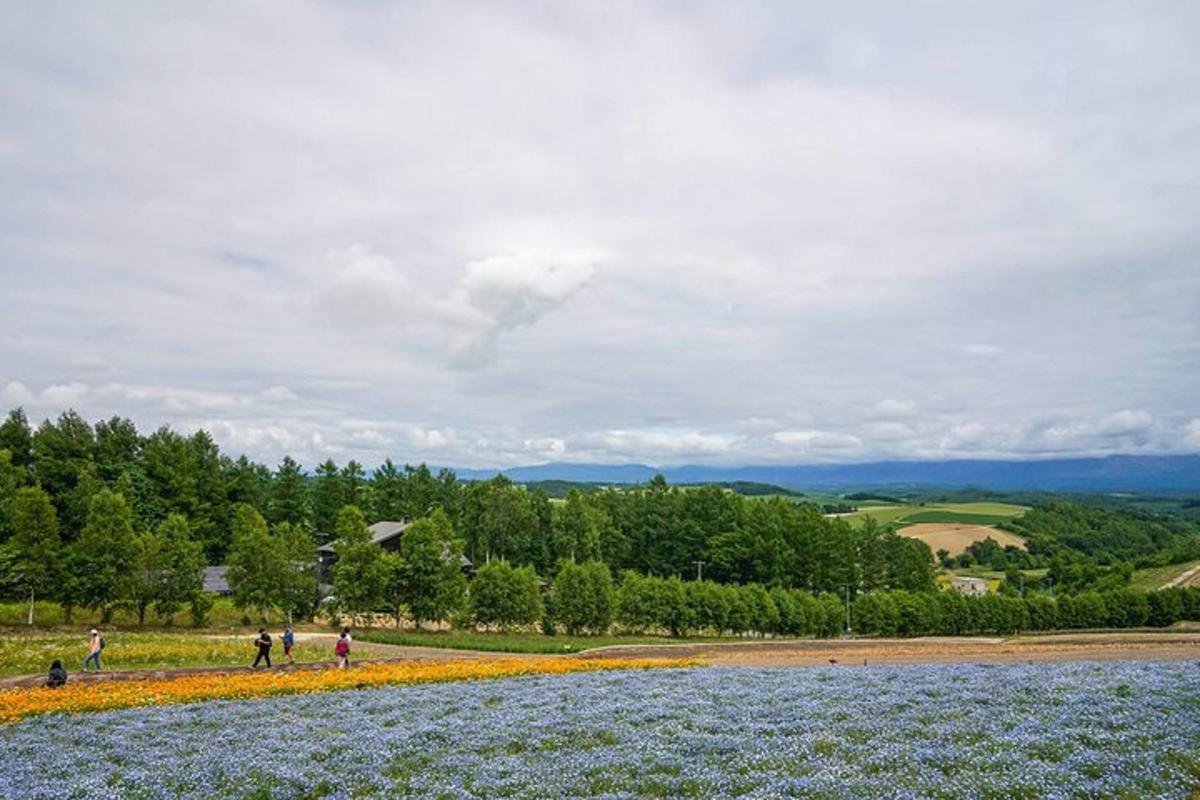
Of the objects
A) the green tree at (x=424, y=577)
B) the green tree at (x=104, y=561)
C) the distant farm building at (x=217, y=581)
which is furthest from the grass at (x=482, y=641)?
the distant farm building at (x=217, y=581)

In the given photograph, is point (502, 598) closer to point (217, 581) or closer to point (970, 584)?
point (217, 581)

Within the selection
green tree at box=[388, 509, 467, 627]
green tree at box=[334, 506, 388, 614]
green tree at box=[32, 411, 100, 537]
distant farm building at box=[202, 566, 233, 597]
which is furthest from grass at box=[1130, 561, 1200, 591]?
green tree at box=[32, 411, 100, 537]

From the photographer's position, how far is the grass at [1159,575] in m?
112

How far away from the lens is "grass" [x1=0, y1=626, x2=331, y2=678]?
37094 millimetres

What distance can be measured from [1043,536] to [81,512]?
606 feet

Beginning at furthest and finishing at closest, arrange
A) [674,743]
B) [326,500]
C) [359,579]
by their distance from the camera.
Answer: [326,500] → [359,579] → [674,743]

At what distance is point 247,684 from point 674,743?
1912cm

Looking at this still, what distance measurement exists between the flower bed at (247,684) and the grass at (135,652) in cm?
668

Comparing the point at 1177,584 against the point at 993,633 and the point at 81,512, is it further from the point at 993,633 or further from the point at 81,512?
the point at 81,512

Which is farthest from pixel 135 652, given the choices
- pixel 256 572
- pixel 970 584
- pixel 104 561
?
pixel 970 584

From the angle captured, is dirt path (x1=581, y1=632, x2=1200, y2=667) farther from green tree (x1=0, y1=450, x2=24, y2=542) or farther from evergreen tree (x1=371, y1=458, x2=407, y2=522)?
evergreen tree (x1=371, y1=458, x2=407, y2=522)

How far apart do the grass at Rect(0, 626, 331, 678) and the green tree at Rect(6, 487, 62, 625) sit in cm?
962

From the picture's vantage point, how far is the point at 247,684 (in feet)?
91.7

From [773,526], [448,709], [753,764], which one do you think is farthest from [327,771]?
[773,526]
